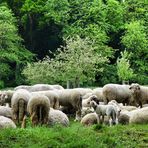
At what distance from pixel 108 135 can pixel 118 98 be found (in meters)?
12.4

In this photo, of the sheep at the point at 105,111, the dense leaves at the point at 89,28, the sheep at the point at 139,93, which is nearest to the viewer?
the sheep at the point at 105,111

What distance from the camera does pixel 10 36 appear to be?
54500mm

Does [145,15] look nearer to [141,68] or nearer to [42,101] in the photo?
[141,68]

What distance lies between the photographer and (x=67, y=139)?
40.4 ft

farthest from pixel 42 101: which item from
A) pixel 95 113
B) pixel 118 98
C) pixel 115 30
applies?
pixel 115 30

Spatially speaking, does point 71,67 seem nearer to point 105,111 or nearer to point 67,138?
point 105,111

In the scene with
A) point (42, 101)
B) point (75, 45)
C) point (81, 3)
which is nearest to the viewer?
point (42, 101)

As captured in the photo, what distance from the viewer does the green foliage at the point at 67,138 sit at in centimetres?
1192

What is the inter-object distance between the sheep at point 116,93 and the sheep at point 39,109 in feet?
28.8

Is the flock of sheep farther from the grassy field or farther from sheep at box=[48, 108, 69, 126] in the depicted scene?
the grassy field

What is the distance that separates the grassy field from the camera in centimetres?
1188

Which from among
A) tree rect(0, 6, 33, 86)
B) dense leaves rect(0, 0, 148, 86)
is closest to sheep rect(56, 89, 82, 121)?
tree rect(0, 6, 33, 86)

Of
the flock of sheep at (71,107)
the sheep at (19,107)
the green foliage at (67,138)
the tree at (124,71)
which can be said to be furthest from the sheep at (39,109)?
the tree at (124,71)

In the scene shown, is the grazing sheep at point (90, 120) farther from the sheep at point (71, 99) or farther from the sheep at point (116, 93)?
the sheep at point (116, 93)
